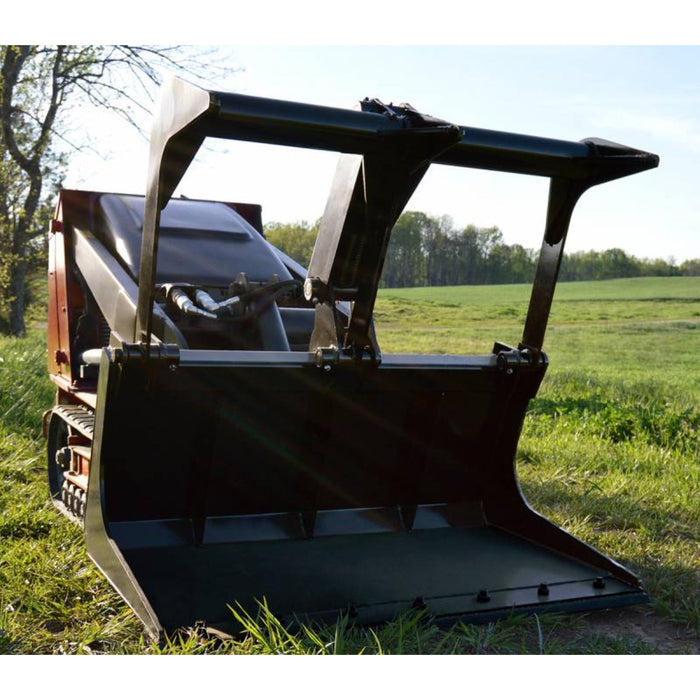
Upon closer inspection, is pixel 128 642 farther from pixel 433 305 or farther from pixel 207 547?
Result: pixel 433 305

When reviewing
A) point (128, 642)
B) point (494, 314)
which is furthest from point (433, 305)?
point (128, 642)

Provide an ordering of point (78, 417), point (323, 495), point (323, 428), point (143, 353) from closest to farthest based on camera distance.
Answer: point (143, 353) < point (323, 428) < point (323, 495) < point (78, 417)

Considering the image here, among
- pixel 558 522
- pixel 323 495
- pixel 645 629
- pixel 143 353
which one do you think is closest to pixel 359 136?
pixel 143 353

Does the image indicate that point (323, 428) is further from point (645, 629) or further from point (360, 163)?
point (645, 629)

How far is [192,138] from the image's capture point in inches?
104

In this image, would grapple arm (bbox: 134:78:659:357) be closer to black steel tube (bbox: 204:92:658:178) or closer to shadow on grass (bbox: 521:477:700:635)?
black steel tube (bbox: 204:92:658:178)

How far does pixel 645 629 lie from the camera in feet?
9.70

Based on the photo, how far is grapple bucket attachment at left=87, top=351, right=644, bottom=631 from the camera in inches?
114

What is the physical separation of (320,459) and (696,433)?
11.4 feet

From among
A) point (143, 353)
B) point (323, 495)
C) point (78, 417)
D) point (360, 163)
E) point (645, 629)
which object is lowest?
point (645, 629)

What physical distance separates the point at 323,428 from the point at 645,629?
130 centimetres

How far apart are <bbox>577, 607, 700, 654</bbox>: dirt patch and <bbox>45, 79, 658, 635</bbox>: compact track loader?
0.07m

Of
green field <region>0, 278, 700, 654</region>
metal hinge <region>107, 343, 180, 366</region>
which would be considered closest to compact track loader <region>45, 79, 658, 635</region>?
metal hinge <region>107, 343, 180, 366</region>

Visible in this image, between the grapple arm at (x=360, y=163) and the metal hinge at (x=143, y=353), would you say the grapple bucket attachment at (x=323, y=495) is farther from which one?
the grapple arm at (x=360, y=163)
